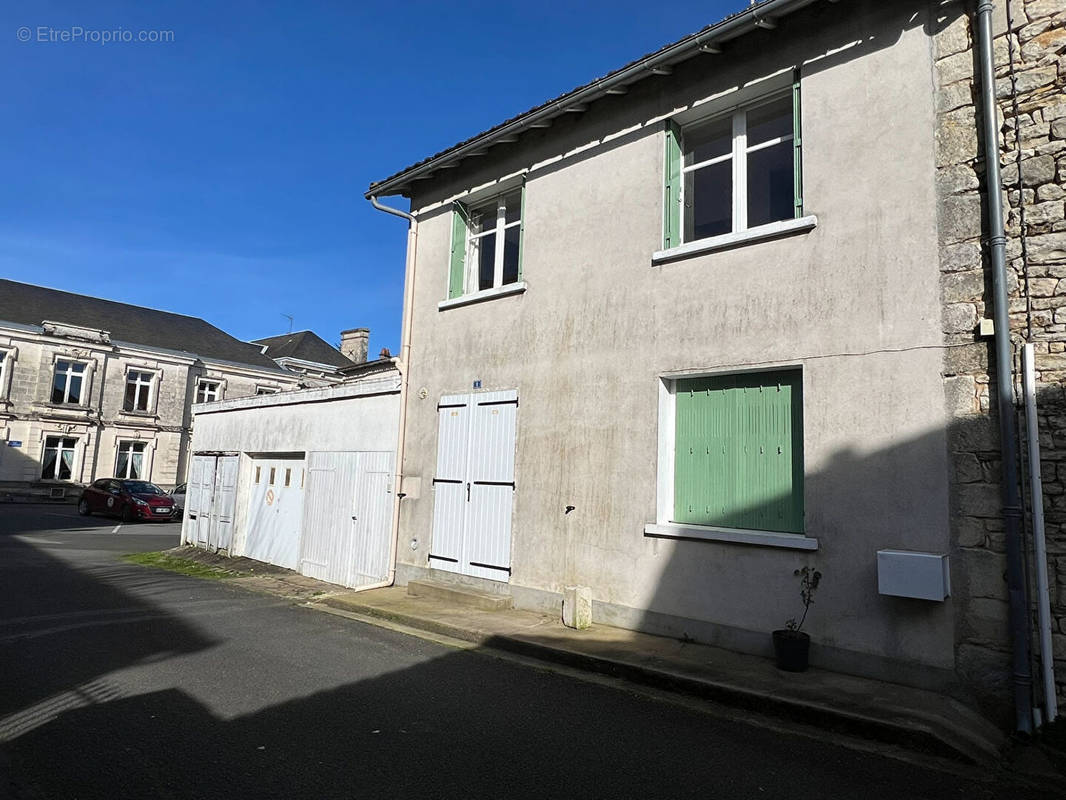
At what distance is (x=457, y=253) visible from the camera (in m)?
10.5

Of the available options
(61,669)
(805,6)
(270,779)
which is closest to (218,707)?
(270,779)

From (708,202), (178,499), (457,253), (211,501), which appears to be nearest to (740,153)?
(708,202)

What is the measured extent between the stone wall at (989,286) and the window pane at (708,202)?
2133 mm

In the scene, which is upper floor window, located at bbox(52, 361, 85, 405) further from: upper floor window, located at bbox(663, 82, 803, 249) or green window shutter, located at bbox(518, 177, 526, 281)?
upper floor window, located at bbox(663, 82, 803, 249)

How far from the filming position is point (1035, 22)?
222 inches

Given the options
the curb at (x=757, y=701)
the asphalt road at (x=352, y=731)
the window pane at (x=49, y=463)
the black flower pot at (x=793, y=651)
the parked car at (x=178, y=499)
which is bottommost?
the asphalt road at (x=352, y=731)

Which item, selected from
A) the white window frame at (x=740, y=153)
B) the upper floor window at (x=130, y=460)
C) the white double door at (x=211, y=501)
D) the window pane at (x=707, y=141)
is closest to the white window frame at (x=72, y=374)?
the upper floor window at (x=130, y=460)

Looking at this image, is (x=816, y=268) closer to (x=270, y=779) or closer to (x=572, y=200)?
(x=572, y=200)

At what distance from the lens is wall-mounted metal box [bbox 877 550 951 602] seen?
5301mm

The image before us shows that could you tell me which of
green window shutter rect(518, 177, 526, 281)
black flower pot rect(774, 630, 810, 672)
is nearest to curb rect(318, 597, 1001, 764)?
black flower pot rect(774, 630, 810, 672)

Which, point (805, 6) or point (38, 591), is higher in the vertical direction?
point (805, 6)

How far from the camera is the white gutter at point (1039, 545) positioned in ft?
16.1

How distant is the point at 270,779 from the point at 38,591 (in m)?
8.06

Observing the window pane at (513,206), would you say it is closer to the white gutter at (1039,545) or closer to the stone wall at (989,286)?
the stone wall at (989,286)
